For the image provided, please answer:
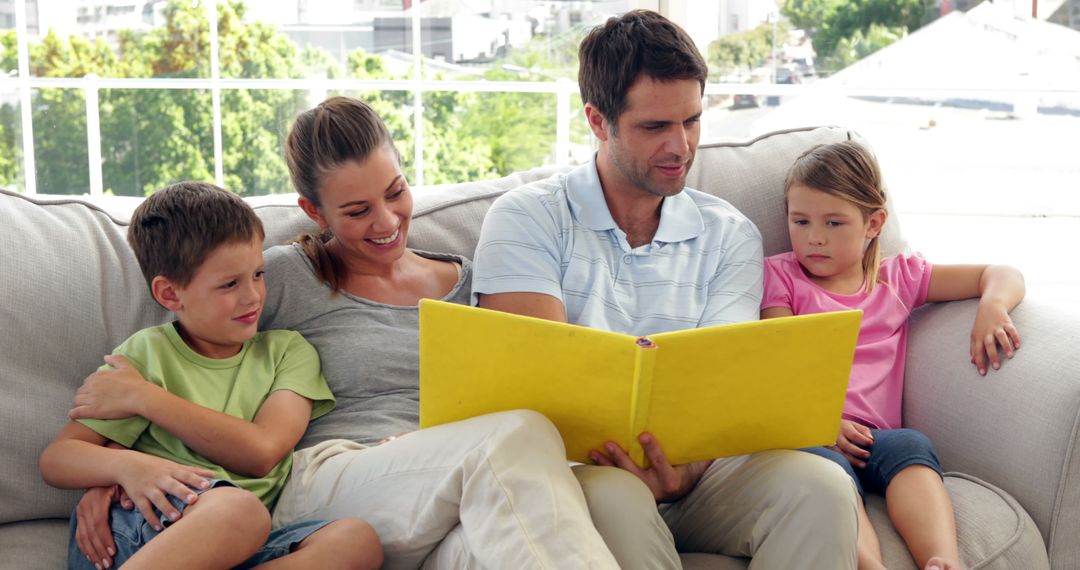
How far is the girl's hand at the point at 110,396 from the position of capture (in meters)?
1.57

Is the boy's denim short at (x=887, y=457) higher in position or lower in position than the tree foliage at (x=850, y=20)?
lower

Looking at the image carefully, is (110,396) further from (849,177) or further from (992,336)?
(992,336)

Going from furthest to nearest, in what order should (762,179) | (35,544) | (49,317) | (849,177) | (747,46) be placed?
1. (747,46)
2. (762,179)
3. (849,177)
4. (49,317)
5. (35,544)

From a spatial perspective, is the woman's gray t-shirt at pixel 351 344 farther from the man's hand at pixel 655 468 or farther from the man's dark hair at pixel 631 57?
the man's dark hair at pixel 631 57

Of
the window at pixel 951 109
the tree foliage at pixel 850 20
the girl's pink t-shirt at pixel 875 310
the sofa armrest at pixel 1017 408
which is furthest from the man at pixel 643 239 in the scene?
the tree foliage at pixel 850 20

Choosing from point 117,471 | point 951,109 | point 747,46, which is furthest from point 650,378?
point 951,109

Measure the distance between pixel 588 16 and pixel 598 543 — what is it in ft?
12.6

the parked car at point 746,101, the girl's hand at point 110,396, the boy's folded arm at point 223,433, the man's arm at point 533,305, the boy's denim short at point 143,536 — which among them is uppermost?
the parked car at point 746,101

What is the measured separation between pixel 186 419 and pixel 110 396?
0.12 metres

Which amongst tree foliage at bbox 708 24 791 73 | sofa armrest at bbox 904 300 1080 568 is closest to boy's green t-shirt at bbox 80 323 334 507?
sofa armrest at bbox 904 300 1080 568

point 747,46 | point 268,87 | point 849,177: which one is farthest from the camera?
point 747,46

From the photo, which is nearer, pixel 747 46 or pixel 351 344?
pixel 351 344

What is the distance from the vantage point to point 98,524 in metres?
1.50

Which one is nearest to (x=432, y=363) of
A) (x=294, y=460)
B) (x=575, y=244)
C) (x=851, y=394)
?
(x=294, y=460)
